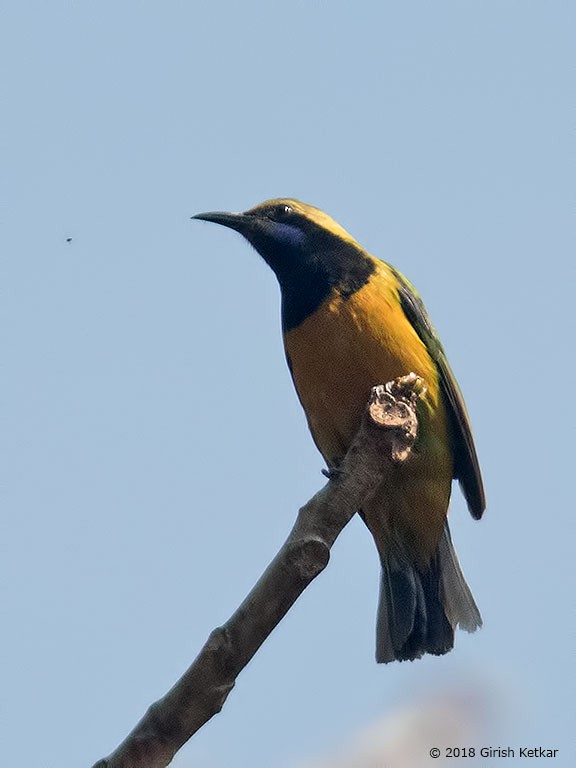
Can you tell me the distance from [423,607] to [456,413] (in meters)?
1.06

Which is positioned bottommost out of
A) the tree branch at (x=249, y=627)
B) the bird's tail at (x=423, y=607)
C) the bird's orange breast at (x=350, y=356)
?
the bird's tail at (x=423, y=607)

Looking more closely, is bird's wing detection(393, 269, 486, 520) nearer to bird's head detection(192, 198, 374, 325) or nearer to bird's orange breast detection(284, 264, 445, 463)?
bird's orange breast detection(284, 264, 445, 463)

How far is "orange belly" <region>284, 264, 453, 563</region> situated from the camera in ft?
19.4

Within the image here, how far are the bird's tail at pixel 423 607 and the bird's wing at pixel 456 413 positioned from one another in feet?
0.81

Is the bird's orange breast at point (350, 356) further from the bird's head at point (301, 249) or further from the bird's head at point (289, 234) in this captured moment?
the bird's head at point (289, 234)

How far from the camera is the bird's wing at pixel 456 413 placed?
628cm

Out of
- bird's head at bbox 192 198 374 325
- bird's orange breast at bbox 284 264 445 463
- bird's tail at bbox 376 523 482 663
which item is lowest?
bird's tail at bbox 376 523 482 663

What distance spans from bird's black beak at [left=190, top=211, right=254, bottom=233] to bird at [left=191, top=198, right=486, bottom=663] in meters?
0.48

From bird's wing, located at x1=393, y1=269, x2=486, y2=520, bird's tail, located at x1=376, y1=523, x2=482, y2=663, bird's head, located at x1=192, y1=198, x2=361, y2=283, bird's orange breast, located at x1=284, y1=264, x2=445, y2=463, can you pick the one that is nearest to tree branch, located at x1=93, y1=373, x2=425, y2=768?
bird's orange breast, located at x1=284, y1=264, x2=445, y2=463

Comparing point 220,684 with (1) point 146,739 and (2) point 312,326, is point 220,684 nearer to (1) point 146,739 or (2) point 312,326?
(1) point 146,739

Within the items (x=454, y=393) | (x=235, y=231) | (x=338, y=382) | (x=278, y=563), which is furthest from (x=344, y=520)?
(x=235, y=231)

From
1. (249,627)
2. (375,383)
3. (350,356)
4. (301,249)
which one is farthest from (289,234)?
(249,627)

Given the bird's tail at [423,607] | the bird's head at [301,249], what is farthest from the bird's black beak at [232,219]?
the bird's tail at [423,607]

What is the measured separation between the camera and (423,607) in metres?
6.14
